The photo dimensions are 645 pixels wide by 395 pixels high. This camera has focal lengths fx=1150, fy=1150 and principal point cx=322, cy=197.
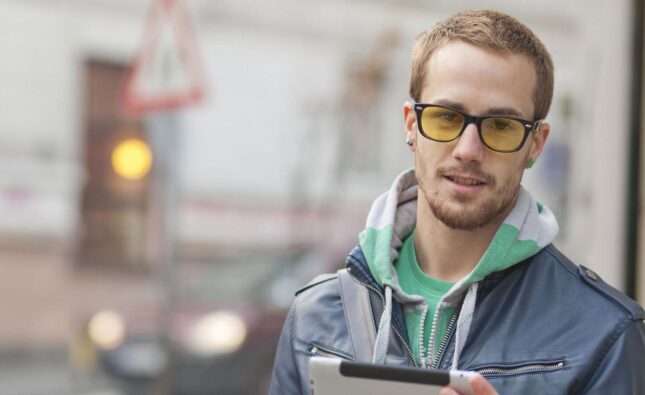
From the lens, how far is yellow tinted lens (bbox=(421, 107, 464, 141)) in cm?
193

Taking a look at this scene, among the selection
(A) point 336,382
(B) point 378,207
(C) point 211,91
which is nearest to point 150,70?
(C) point 211,91

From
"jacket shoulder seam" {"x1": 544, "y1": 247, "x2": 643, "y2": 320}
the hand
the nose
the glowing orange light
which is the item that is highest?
the nose

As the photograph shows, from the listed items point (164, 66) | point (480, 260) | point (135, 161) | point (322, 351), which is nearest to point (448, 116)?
point (480, 260)

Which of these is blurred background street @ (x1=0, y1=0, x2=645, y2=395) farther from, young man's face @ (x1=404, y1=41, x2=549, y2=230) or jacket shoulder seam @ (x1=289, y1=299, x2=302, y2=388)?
young man's face @ (x1=404, y1=41, x2=549, y2=230)

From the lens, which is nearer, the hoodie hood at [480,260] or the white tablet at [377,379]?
the white tablet at [377,379]

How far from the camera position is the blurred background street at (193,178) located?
7.67m

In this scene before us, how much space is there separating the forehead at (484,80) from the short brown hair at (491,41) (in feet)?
0.05

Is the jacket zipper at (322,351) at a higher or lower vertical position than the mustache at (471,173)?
lower

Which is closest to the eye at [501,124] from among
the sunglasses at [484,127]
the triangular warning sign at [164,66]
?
the sunglasses at [484,127]

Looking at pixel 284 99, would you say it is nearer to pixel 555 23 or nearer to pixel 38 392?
pixel 555 23

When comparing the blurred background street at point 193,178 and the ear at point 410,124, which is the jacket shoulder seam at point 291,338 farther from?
the blurred background street at point 193,178

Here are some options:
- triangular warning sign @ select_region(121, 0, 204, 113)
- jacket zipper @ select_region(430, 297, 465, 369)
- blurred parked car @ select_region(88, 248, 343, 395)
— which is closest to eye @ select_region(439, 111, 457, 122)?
jacket zipper @ select_region(430, 297, 465, 369)

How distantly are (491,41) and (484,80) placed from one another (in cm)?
7

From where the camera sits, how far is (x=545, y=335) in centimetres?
189
